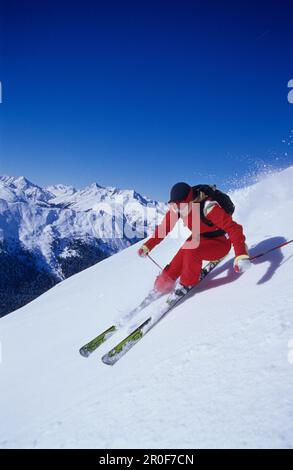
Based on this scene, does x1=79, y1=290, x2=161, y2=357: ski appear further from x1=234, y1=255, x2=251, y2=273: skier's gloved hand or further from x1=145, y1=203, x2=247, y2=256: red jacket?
x1=234, y1=255, x2=251, y2=273: skier's gloved hand

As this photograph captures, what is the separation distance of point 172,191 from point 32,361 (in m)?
3.93

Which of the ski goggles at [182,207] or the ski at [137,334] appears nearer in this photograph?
the ski at [137,334]

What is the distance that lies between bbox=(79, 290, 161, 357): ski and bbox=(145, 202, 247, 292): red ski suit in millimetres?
295

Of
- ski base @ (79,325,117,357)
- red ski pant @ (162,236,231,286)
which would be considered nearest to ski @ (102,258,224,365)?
red ski pant @ (162,236,231,286)

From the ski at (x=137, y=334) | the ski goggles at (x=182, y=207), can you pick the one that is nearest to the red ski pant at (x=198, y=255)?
the ski at (x=137, y=334)

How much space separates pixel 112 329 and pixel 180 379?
281 centimetres

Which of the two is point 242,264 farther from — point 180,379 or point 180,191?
point 180,379

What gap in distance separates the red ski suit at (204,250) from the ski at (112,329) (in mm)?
295

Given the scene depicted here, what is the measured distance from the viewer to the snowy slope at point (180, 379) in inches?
95.0

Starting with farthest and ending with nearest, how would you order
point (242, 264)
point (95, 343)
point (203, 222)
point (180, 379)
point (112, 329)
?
1. point (203, 222)
2. point (112, 329)
3. point (95, 343)
4. point (242, 264)
5. point (180, 379)

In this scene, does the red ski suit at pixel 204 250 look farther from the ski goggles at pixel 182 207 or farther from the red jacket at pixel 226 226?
the ski goggles at pixel 182 207

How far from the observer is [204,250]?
589 centimetres

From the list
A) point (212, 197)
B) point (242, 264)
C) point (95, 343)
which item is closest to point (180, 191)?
point (212, 197)
